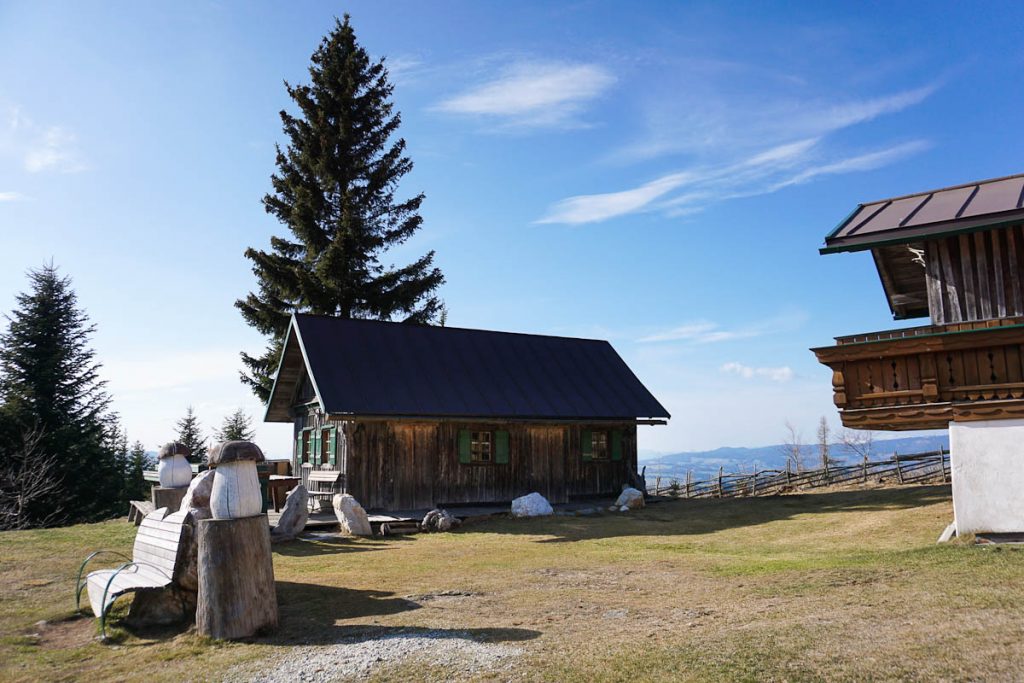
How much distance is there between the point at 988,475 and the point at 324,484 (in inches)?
623

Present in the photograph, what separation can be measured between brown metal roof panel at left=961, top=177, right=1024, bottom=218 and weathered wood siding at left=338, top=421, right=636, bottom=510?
13162 millimetres

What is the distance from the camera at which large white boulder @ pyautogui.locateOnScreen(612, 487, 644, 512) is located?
21.5 m

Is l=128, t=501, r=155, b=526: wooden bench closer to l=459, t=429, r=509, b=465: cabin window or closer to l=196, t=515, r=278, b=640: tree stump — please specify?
l=459, t=429, r=509, b=465: cabin window

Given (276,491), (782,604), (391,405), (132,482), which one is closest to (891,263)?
(782,604)

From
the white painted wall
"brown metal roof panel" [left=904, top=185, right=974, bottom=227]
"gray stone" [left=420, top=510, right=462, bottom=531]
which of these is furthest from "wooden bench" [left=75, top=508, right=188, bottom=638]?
"brown metal roof panel" [left=904, top=185, right=974, bottom=227]

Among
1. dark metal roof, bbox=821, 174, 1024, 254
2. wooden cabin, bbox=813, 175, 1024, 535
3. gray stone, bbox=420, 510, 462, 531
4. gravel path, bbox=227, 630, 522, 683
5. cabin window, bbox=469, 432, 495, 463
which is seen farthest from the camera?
cabin window, bbox=469, 432, 495, 463

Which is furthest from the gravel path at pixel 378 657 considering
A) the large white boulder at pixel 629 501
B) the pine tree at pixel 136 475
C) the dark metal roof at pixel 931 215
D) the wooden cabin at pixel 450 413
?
the pine tree at pixel 136 475

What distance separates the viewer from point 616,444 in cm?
2369

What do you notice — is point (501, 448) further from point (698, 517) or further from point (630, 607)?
point (630, 607)

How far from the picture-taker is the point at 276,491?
2038cm

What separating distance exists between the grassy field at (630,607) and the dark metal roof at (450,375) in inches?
208

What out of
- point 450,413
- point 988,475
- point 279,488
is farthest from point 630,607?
point 279,488

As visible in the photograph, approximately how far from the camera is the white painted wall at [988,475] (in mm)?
10234

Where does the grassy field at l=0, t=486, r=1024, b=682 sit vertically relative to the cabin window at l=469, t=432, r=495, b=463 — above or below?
below
